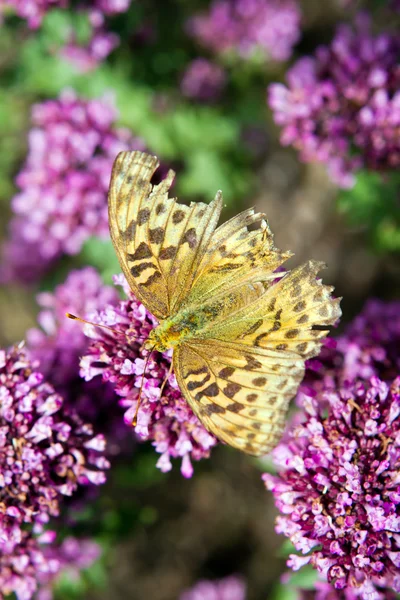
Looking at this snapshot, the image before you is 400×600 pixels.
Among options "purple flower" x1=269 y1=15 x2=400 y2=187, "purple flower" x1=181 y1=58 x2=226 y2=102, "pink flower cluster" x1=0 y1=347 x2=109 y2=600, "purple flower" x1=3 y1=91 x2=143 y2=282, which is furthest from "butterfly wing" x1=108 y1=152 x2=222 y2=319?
"purple flower" x1=181 y1=58 x2=226 y2=102

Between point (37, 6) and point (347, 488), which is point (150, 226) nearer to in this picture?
point (347, 488)

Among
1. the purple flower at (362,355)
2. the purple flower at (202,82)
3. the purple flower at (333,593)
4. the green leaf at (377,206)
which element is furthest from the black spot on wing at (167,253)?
the purple flower at (202,82)

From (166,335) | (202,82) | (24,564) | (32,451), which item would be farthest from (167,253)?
(202,82)

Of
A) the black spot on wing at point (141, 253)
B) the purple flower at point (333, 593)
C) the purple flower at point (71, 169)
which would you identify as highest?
the purple flower at point (71, 169)

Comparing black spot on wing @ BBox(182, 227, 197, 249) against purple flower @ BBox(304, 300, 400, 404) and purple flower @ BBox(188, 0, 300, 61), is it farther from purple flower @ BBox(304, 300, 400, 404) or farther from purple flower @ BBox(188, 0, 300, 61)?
purple flower @ BBox(188, 0, 300, 61)

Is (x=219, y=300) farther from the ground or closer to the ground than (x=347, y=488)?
farther from the ground

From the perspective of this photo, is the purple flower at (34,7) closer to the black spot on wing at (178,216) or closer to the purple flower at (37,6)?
the purple flower at (37,6)
